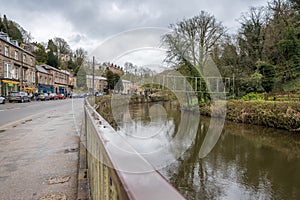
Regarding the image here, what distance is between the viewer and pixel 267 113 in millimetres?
11531

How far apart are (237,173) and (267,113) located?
747cm

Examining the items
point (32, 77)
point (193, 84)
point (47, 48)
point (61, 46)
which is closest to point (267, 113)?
point (193, 84)

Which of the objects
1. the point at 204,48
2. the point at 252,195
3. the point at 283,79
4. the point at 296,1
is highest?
the point at 296,1

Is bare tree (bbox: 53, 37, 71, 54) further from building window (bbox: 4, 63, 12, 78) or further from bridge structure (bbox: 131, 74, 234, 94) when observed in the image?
bridge structure (bbox: 131, 74, 234, 94)

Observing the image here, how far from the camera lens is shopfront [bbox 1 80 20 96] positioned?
901 inches

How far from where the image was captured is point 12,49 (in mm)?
25328

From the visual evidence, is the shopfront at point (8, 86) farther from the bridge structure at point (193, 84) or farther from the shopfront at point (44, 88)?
the bridge structure at point (193, 84)

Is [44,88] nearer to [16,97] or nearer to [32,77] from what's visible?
[32,77]

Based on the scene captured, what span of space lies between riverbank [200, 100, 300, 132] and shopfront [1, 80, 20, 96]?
22718mm

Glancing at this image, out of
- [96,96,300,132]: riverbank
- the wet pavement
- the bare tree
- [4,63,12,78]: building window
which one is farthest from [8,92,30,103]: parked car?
the bare tree

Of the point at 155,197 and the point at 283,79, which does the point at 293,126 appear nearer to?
the point at 283,79

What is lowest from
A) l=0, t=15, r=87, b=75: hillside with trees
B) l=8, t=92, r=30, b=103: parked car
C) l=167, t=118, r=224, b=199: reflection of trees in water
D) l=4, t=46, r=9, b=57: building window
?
l=167, t=118, r=224, b=199: reflection of trees in water

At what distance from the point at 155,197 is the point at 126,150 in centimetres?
48

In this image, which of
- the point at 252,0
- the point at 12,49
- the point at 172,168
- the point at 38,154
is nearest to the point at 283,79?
the point at 252,0
